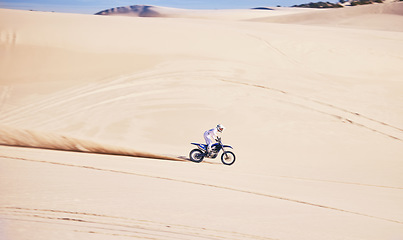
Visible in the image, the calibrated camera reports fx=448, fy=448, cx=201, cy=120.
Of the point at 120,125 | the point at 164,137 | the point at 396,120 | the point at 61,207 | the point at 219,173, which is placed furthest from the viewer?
the point at 396,120

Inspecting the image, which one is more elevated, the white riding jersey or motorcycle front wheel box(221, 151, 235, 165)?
the white riding jersey

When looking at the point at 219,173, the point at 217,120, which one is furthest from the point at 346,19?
the point at 219,173

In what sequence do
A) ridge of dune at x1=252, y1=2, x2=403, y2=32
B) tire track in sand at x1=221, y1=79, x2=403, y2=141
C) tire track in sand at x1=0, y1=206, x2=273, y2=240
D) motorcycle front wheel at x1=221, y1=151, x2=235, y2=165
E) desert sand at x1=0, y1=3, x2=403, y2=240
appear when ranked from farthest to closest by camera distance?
ridge of dune at x1=252, y1=2, x2=403, y2=32 < tire track in sand at x1=221, y1=79, x2=403, y2=141 < motorcycle front wheel at x1=221, y1=151, x2=235, y2=165 < desert sand at x1=0, y1=3, x2=403, y2=240 < tire track in sand at x1=0, y1=206, x2=273, y2=240

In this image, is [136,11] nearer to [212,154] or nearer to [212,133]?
[212,154]

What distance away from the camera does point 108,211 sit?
5145 millimetres

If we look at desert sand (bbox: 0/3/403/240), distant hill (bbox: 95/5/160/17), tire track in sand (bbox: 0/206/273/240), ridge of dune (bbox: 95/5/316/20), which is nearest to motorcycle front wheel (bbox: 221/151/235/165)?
desert sand (bbox: 0/3/403/240)

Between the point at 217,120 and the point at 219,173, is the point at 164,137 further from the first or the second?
the point at 219,173

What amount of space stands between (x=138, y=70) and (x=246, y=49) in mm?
6161

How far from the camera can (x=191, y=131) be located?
41.5 ft

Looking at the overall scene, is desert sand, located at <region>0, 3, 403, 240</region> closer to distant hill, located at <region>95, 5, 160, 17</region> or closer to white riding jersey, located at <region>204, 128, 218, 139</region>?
white riding jersey, located at <region>204, 128, 218, 139</region>

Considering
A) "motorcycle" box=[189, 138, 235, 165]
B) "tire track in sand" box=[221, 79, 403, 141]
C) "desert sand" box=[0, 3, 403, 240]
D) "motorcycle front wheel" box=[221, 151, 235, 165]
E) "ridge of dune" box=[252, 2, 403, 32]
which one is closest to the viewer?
"desert sand" box=[0, 3, 403, 240]

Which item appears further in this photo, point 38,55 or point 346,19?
point 346,19

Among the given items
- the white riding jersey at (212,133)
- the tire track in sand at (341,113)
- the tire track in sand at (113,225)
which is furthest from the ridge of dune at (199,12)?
the tire track in sand at (113,225)

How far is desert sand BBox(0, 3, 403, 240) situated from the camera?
5.33 meters
